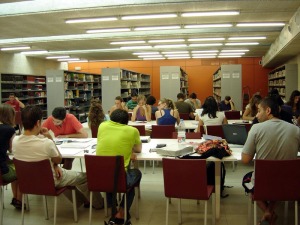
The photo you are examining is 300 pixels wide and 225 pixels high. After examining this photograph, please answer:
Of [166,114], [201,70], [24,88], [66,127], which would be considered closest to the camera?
[66,127]

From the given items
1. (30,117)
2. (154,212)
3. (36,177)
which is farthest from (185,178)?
(30,117)

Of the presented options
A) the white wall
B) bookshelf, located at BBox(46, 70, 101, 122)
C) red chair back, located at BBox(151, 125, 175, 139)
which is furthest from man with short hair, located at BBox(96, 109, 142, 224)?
the white wall

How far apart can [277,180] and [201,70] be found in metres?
17.1

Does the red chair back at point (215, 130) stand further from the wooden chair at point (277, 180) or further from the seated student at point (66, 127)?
the wooden chair at point (277, 180)

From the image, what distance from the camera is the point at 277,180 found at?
9.52 feet

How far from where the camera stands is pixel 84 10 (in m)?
7.27

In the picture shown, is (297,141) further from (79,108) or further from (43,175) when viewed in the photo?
(79,108)

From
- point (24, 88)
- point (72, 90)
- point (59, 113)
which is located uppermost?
point (24, 88)

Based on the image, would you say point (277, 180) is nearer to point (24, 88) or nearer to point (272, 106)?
point (272, 106)

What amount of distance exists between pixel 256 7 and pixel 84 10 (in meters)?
3.70

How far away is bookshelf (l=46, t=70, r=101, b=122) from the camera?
11.5m

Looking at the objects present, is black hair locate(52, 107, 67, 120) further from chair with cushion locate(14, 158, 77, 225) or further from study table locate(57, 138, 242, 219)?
chair with cushion locate(14, 158, 77, 225)

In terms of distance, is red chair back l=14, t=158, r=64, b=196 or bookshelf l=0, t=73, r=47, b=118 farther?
bookshelf l=0, t=73, r=47, b=118

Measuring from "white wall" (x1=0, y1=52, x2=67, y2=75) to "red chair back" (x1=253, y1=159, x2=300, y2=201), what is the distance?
526 inches
